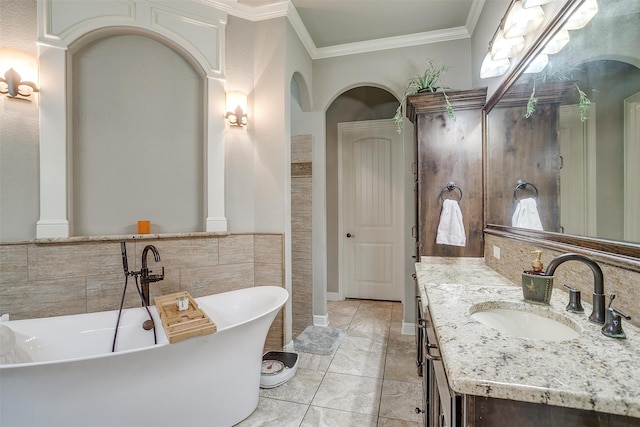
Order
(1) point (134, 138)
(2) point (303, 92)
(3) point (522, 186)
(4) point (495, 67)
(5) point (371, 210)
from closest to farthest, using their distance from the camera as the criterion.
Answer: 1. (3) point (522, 186)
2. (4) point (495, 67)
3. (1) point (134, 138)
4. (2) point (303, 92)
5. (5) point (371, 210)

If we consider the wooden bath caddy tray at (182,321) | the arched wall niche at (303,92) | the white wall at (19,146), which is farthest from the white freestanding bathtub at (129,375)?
the arched wall niche at (303,92)

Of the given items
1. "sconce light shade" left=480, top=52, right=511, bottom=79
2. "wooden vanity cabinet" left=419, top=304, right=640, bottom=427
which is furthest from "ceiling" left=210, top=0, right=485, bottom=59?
"wooden vanity cabinet" left=419, top=304, right=640, bottom=427

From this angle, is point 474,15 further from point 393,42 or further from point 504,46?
point 504,46

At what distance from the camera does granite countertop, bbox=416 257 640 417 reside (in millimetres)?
540

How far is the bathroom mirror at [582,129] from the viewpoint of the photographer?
826 millimetres

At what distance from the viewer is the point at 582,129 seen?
1052 millimetres

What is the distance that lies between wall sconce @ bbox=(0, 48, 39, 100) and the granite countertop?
9.05 feet

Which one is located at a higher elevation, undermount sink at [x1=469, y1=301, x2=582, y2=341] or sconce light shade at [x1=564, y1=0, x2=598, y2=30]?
sconce light shade at [x1=564, y1=0, x2=598, y2=30]

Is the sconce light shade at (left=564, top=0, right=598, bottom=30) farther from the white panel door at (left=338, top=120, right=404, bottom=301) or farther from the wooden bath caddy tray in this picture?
the white panel door at (left=338, top=120, right=404, bottom=301)

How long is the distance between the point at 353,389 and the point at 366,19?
3151 millimetres

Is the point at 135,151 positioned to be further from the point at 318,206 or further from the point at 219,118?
the point at 318,206

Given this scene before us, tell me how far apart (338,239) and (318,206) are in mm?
992

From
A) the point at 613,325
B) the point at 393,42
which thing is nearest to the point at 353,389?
the point at 613,325

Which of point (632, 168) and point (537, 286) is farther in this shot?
point (537, 286)
